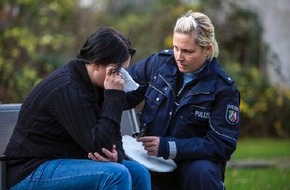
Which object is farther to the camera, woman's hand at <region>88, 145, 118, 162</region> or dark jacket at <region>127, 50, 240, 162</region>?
Answer: dark jacket at <region>127, 50, 240, 162</region>

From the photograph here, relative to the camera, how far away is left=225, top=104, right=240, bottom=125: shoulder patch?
475cm

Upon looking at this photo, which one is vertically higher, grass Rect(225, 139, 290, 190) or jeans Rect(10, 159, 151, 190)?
jeans Rect(10, 159, 151, 190)

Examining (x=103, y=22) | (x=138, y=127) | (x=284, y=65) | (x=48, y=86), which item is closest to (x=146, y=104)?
(x=138, y=127)

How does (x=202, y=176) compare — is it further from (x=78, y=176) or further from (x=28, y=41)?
(x=28, y=41)

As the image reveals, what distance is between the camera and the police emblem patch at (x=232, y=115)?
4.75 meters

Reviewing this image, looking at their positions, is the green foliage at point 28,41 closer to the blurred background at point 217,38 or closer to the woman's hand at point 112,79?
the blurred background at point 217,38

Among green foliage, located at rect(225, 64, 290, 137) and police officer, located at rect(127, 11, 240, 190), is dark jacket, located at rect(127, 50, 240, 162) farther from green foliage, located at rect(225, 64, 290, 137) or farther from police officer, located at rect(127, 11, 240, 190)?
green foliage, located at rect(225, 64, 290, 137)

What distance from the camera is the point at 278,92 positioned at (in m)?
13.2

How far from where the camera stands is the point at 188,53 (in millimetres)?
4879

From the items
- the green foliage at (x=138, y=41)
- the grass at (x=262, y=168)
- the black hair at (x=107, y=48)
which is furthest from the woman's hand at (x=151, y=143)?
the green foliage at (x=138, y=41)

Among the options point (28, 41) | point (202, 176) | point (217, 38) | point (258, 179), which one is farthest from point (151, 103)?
point (217, 38)

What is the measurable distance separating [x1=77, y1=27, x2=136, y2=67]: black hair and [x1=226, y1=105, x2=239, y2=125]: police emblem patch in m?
0.91

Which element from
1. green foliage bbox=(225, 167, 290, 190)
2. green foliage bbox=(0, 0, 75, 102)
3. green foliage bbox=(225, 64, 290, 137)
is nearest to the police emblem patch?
green foliage bbox=(225, 167, 290, 190)

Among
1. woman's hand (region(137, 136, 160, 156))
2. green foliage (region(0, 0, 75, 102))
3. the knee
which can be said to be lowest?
green foliage (region(0, 0, 75, 102))
